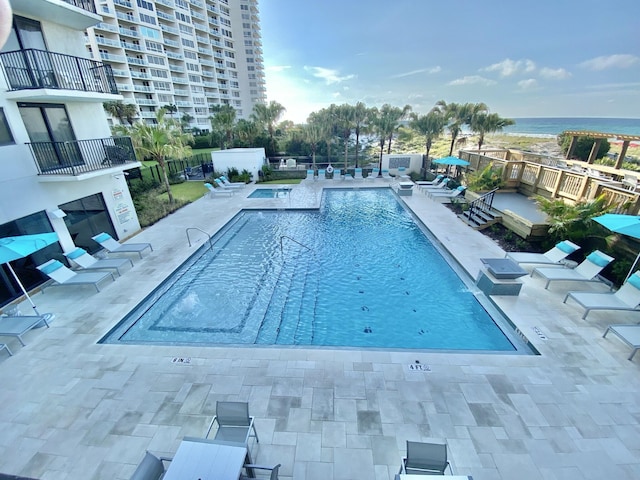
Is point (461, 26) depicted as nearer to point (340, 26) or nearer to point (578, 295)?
point (340, 26)

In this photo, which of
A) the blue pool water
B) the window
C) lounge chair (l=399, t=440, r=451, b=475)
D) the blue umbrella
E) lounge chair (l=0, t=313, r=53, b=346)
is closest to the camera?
lounge chair (l=399, t=440, r=451, b=475)

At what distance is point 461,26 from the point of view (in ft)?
84.4

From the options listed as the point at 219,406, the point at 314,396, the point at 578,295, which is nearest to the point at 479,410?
the point at 314,396

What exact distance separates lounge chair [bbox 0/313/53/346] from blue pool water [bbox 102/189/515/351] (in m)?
1.59

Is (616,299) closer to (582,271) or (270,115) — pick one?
(582,271)

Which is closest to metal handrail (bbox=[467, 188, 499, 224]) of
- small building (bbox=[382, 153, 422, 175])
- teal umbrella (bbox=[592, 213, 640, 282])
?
teal umbrella (bbox=[592, 213, 640, 282])

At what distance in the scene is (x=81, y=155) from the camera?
9320mm

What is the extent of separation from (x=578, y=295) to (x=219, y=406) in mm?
8191

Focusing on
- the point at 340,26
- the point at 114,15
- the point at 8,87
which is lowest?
the point at 8,87

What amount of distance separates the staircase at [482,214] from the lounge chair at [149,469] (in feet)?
40.8

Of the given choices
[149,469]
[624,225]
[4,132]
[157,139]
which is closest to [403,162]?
[624,225]

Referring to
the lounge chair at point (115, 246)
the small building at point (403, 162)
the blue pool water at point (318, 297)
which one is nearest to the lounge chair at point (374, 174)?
the small building at point (403, 162)

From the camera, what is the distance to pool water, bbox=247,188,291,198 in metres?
17.7

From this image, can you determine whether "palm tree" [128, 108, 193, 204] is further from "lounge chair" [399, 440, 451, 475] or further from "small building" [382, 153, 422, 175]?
"lounge chair" [399, 440, 451, 475]
